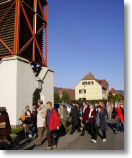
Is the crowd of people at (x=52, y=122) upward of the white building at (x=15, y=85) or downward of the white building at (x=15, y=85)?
downward

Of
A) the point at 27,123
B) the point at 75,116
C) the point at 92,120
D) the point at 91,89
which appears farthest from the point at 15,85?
the point at 91,89

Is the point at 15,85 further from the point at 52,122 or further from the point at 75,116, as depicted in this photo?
the point at 52,122

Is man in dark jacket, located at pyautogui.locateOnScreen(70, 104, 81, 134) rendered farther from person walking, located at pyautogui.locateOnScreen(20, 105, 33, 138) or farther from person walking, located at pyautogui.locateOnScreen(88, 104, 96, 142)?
person walking, located at pyautogui.locateOnScreen(20, 105, 33, 138)

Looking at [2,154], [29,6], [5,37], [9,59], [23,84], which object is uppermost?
[29,6]

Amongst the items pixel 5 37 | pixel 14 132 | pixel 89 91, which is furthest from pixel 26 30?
pixel 89 91

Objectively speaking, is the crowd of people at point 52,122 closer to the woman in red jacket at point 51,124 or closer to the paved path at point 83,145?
the woman in red jacket at point 51,124

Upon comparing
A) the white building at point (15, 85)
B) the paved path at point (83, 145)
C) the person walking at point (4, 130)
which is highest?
the white building at point (15, 85)

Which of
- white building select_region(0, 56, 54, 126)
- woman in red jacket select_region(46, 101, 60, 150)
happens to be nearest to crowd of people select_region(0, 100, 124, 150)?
woman in red jacket select_region(46, 101, 60, 150)

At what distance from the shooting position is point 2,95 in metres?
11.6

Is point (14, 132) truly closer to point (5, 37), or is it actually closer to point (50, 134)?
point (50, 134)

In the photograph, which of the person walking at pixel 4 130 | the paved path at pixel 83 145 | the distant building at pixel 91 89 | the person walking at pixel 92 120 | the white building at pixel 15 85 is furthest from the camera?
the distant building at pixel 91 89

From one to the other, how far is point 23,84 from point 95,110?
3.34m

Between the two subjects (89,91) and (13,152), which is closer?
(13,152)

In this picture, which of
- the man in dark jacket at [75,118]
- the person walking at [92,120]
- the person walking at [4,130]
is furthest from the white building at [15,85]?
the person walking at [4,130]
